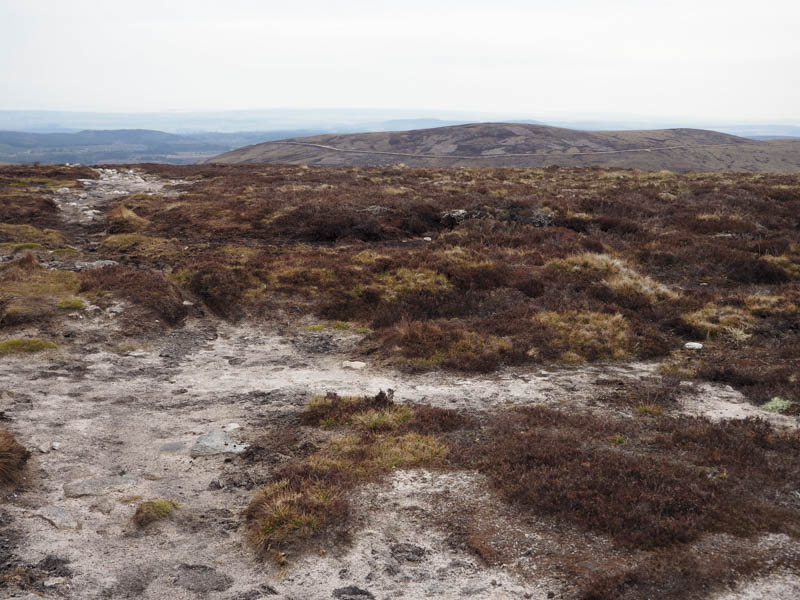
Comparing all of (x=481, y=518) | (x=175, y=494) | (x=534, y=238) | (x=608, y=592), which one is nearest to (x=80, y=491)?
(x=175, y=494)

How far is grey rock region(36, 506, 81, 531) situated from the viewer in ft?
26.0

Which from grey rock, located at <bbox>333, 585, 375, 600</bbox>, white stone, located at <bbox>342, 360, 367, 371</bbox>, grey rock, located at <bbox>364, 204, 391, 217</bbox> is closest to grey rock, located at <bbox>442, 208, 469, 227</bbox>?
grey rock, located at <bbox>364, 204, 391, 217</bbox>

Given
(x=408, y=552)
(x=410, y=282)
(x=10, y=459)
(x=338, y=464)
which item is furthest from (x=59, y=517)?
(x=410, y=282)

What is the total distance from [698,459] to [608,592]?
4382mm

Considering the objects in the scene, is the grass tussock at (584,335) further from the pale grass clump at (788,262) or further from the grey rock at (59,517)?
the grey rock at (59,517)

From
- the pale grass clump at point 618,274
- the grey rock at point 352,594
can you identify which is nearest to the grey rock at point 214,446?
the grey rock at point 352,594

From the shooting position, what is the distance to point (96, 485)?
29.9ft

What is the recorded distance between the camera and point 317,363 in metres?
15.8

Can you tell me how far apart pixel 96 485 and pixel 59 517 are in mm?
1032

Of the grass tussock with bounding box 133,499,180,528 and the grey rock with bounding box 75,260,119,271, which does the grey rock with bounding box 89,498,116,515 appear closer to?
the grass tussock with bounding box 133,499,180,528

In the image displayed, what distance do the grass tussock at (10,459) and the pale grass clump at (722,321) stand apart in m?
18.9

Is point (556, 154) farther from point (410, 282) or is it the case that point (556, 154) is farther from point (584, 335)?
point (584, 335)

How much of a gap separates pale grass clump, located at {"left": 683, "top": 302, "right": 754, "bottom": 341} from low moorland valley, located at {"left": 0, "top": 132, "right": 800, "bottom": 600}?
0.11 metres

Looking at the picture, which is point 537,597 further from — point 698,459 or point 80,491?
point 80,491
